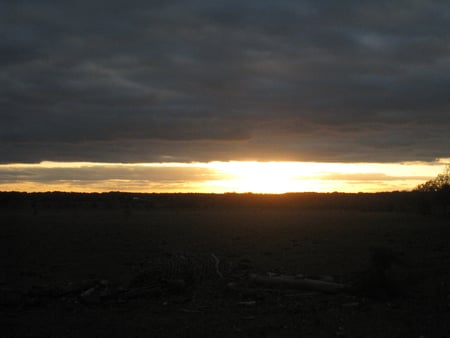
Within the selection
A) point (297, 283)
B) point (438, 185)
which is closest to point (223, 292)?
point (297, 283)

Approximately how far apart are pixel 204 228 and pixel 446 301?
89.7 feet

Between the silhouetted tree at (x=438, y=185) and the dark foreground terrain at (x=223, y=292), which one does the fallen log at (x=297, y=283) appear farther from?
the silhouetted tree at (x=438, y=185)

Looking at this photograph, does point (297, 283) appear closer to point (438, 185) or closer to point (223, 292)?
point (223, 292)

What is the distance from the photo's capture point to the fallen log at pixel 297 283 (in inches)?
598

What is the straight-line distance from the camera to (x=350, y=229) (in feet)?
121

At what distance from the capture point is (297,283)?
15.7 metres

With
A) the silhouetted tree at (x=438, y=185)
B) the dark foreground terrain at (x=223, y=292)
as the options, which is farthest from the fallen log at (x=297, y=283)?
the silhouetted tree at (x=438, y=185)

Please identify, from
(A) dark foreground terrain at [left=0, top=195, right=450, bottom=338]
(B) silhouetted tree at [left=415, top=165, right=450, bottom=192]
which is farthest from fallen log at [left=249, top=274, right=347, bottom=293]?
(B) silhouetted tree at [left=415, top=165, right=450, bottom=192]

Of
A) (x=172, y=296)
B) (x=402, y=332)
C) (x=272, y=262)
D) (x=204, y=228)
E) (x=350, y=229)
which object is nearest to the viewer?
(x=402, y=332)

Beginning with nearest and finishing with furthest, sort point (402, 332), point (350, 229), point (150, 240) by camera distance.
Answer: point (402, 332), point (150, 240), point (350, 229)

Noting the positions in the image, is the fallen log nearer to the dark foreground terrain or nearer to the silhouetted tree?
the dark foreground terrain

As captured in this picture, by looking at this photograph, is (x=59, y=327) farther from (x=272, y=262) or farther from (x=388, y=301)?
(x=272, y=262)

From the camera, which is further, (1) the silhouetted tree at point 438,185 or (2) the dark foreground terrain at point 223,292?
(1) the silhouetted tree at point 438,185

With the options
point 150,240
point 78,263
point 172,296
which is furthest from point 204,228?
point 172,296
